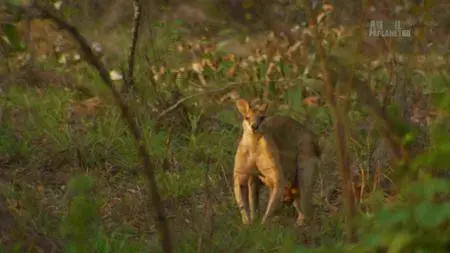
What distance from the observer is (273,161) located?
26.8 ft

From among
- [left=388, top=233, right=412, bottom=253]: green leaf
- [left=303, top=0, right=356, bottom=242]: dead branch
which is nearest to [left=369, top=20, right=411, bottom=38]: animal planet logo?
[left=303, top=0, right=356, bottom=242]: dead branch

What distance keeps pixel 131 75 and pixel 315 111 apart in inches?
58.8

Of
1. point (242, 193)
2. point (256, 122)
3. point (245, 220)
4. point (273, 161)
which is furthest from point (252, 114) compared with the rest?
point (245, 220)

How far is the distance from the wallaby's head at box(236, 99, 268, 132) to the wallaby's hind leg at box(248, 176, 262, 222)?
36cm

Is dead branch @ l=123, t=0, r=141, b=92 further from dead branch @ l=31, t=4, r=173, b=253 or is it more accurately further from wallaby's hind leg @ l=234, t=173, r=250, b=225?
dead branch @ l=31, t=4, r=173, b=253

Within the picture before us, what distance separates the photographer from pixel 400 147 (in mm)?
4297

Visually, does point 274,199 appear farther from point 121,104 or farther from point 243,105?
point 121,104

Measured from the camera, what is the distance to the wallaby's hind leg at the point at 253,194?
7872 millimetres

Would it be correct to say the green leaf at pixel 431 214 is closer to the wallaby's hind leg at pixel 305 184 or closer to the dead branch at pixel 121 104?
the dead branch at pixel 121 104

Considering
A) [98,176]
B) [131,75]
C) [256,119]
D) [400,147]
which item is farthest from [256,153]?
[400,147]

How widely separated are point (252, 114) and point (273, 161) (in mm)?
374

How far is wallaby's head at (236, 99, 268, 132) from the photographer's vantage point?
801 centimetres

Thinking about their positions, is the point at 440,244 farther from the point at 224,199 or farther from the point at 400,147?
the point at 224,199

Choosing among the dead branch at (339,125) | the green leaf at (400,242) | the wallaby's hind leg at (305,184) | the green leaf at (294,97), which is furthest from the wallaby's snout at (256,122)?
the green leaf at (400,242)
